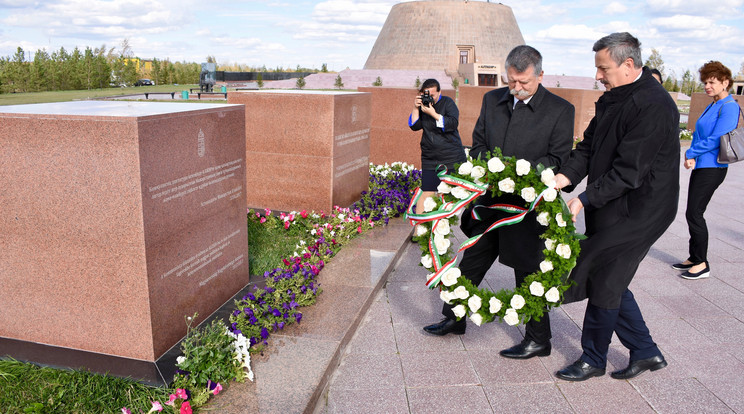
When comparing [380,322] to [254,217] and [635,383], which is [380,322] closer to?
[635,383]

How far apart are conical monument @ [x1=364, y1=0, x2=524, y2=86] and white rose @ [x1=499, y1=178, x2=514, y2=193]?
63.2 meters

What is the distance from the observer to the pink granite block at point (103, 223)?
3195 mm

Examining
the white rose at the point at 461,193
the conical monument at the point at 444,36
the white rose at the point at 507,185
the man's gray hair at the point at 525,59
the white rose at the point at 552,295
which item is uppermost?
the conical monument at the point at 444,36

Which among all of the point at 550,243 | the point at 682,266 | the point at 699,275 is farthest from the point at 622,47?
the point at 682,266

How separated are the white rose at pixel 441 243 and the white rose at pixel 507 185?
54 cm

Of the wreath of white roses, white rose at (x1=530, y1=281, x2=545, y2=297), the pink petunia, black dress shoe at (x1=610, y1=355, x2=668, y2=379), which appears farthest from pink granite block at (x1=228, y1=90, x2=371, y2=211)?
the pink petunia

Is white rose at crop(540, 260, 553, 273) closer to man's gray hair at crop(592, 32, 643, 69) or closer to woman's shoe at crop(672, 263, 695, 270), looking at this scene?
man's gray hair at crop(592, 32, 643, 69)

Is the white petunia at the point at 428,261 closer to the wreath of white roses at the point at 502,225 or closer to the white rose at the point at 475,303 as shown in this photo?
the wreath of white roses at the point at 502,225

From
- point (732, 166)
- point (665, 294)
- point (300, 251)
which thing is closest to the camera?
point (665, 294)

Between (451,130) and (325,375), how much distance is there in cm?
335

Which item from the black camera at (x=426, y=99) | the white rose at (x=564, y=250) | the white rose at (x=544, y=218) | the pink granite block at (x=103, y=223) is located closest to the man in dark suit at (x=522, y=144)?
the white rose at (x=544, y=218)

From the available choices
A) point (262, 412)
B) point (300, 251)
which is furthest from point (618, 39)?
point (300, 251)

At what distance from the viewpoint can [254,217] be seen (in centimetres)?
689

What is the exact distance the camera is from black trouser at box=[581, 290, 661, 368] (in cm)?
355
